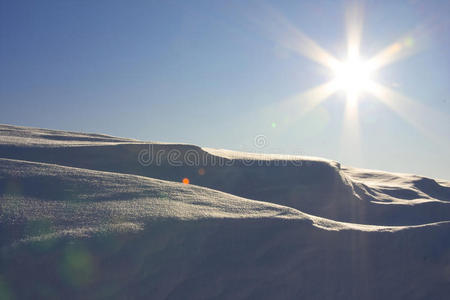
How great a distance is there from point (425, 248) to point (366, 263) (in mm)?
940

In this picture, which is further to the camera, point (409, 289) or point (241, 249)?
point (409, 289)

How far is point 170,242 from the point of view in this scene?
266 centimetres

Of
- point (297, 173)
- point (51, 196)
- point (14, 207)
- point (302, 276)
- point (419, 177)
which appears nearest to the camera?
point (14, 207)

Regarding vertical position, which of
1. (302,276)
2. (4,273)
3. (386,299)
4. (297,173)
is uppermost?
(297,173)

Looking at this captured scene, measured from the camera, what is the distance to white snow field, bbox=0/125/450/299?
226 centimetres

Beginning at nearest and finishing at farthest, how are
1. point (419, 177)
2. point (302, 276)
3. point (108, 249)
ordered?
point (108, 249), point (302, 276), point (419, 177)

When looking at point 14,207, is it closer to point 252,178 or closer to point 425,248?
point 252,178

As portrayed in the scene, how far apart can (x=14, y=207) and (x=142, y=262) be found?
121 centimetres

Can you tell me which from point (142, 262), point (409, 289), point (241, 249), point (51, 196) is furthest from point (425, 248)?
point (51, 196)

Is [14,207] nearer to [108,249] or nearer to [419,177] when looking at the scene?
[108,249]

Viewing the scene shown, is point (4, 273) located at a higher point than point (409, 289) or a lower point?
higher

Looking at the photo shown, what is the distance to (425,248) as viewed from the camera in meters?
3.93

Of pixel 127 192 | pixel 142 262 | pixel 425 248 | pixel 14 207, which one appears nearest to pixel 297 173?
pixel 425 248

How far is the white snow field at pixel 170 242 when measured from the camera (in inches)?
89.0
